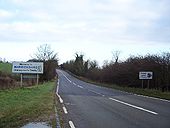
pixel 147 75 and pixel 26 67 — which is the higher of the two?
pixel 26 67

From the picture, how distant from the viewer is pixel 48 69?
8306cm

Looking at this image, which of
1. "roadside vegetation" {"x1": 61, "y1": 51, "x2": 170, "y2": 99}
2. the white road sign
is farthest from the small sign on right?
the white road sign

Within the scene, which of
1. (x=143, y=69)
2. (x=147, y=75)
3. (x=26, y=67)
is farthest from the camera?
(x=26, y=67)

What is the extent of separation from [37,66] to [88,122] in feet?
136

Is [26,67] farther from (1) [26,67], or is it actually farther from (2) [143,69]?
(2) [143,69]

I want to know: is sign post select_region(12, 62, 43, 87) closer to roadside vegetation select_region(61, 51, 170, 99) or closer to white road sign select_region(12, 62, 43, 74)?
white road sign select_region(12, 62, 43, 74)

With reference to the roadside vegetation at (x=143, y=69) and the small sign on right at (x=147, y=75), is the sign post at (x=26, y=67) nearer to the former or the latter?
the roadside vegetation at (x=143, y=69)

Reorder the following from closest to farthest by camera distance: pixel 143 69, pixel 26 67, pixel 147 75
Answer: pixel 147 75, pixel 143 69, pixel 26 67

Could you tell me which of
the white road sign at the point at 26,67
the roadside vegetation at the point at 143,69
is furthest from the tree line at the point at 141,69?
the white road sign at the point at 26,67

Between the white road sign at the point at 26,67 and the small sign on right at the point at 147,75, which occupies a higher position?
the white road sign at the point at 26,67

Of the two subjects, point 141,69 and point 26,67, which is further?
point 26,67

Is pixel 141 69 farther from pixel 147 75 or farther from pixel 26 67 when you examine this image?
pixel 26 67

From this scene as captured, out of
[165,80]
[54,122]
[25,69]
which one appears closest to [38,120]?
[54,122]

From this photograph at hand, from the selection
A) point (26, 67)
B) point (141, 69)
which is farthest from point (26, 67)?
point (141, 69)
